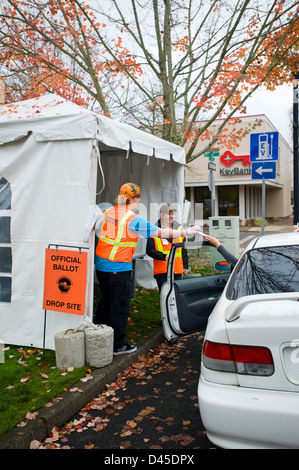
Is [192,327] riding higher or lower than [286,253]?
lower

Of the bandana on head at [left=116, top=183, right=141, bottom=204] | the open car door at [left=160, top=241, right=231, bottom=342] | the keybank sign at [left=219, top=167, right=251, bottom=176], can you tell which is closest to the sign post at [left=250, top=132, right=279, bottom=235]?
the open car door at [left=160, top=241, right=231, bottom=342]

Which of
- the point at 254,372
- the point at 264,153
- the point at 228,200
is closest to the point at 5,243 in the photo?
the point at 254,372

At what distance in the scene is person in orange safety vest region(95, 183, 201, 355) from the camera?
480cm

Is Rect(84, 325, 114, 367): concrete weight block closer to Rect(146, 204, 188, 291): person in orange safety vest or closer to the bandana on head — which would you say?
the bandana on head

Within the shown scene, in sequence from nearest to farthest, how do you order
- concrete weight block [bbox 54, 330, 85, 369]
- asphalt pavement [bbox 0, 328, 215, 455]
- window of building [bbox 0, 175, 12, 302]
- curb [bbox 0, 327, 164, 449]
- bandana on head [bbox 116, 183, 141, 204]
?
curb [bbox 0, 327, 164, 449], asphalt pavement [bbox 0, 328, 215, 455], concrete weight block [bbox 54, 330, 85, 369], bandana on head [bbox 116, 183, 141, 204], window of building [bbox 0, 175, 12, 302]

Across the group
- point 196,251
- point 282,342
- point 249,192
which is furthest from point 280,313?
point 249,192

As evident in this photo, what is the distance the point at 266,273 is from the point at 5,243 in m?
3.64

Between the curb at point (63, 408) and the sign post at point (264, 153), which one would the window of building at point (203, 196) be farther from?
the curb at point (63, 408)

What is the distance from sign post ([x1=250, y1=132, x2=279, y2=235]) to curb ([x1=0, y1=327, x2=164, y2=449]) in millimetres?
5000

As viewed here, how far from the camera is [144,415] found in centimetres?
379

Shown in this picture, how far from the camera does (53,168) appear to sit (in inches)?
199

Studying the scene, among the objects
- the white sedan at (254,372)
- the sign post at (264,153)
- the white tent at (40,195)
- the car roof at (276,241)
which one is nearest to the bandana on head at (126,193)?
the white tent at (40,195)

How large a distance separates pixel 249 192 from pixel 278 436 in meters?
37.2
